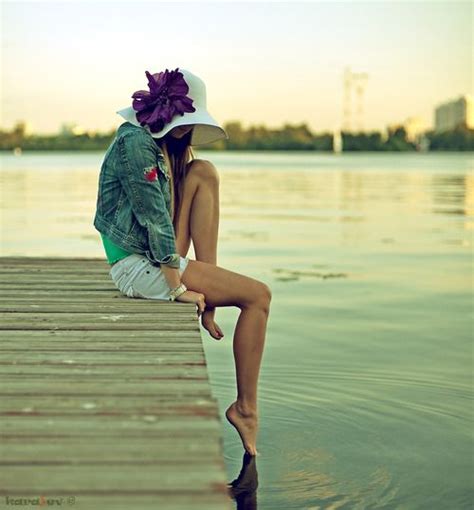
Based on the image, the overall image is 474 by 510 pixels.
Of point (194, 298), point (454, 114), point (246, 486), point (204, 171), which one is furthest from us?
point (454, 114)

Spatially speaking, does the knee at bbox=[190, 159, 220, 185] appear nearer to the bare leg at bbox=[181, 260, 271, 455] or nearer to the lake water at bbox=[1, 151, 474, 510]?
the bare leg at bbox=[181, 260, 271, 455]

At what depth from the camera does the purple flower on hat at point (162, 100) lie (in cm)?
413

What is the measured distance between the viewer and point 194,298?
421 cm

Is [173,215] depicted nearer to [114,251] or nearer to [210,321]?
[114,251]

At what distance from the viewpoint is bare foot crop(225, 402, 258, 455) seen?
4.21 metres

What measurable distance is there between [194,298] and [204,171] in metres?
0.55

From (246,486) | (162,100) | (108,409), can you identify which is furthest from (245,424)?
(108,409)

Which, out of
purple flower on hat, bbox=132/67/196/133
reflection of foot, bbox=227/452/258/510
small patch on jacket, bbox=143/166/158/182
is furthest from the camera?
purple flower on hat, bbox=132/67/196/133

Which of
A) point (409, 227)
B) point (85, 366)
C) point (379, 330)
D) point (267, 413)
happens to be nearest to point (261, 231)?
point (409, 227)

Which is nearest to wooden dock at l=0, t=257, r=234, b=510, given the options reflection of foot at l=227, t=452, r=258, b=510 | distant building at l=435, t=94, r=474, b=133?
reflection of foot at l=227, t=452, r=258, b=510

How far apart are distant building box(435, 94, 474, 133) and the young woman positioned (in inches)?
4776

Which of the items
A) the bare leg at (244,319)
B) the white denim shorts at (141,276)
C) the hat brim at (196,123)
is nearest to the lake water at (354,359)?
the bare leg at (244,319)

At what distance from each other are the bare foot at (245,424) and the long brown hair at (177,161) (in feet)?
2.91

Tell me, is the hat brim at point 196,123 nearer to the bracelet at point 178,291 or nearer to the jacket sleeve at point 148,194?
the jacket sleeve at point 148,194
